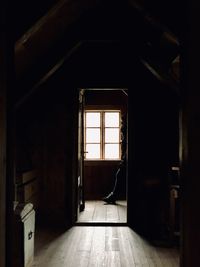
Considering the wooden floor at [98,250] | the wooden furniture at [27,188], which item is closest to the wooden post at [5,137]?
the wooden floor at [98,250]

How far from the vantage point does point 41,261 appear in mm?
3791

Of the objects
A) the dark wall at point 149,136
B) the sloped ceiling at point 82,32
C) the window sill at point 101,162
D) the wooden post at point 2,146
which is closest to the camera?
the wooden post at point 2,146

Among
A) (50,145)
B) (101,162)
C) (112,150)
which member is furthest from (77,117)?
(112,150)

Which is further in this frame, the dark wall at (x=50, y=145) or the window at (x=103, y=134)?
the window at (x=103, y=134)

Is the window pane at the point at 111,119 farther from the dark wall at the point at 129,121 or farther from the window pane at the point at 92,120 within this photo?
the dark wall at the point at 129,121

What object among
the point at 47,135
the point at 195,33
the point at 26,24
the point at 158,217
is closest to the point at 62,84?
the point at 47,135

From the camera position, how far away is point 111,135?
8797 mm

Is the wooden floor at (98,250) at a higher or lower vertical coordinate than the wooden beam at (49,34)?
lower

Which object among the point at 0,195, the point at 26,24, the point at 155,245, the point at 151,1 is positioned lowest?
the point at 155,245

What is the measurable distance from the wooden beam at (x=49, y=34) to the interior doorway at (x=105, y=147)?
10.9 ft

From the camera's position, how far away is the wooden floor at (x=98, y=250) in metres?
3.76

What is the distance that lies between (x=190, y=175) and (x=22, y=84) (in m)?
3.32

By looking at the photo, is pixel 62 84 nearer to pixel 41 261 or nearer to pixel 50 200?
pixel 50 200

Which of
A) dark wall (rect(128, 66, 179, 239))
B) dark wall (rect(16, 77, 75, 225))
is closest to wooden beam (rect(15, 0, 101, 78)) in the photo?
dark wall (rect(16, 77, 75, 225))
